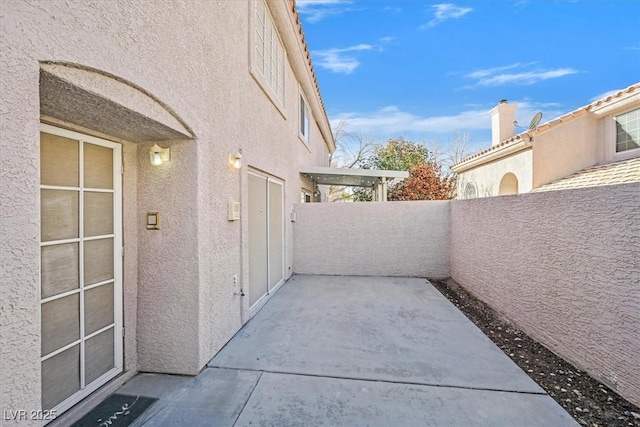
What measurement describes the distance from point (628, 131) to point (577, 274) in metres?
10.4

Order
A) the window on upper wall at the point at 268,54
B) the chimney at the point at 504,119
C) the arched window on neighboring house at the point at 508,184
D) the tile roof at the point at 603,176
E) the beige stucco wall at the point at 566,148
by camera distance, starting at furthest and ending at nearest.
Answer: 1. the chimney at the point at 504,119
2. the arched window on neighboring house at the point at 508,184
3. the beige stucco wall at the point at 566,148
4. the tile roof at the point at 603,176
5. the window on upper wall at the point at 268,54

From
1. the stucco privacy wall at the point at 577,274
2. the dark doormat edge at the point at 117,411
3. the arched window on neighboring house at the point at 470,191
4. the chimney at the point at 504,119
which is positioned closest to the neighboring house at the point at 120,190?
the dark doormat edge at the point at 117,411

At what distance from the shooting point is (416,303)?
784 centimetres

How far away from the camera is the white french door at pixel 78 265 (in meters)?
3.16

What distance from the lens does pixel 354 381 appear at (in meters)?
4.23

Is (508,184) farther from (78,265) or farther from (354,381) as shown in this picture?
(78,265)

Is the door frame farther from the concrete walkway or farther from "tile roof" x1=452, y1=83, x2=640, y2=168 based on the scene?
"tile roof" x1=452, y1=83, x2=640, y2=168

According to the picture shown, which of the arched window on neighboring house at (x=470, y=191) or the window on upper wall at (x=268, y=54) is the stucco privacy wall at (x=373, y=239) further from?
the arched window on neighboring house at (x=470, y=191)

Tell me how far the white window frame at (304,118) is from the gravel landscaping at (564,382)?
9.88 meters

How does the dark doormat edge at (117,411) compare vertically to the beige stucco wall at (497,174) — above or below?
below

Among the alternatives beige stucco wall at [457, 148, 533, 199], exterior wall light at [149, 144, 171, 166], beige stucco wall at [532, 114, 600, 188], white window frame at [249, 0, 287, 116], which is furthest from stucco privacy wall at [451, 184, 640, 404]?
white window frame at [249, 0, 287, 116]

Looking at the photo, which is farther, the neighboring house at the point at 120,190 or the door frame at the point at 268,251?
the door frame at the point at 268,251

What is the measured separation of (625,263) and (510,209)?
293 centimetres

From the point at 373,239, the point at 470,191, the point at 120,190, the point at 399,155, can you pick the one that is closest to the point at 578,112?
the point at 470,191
